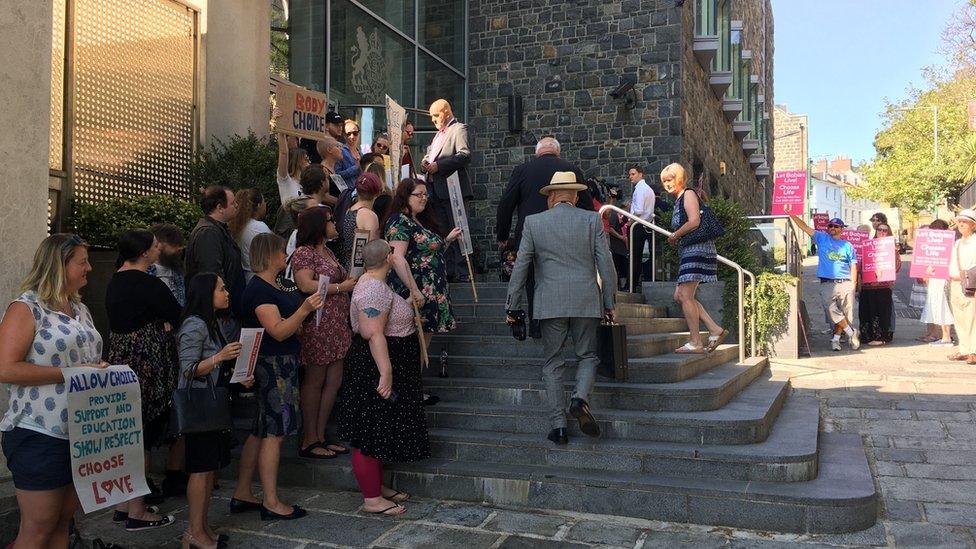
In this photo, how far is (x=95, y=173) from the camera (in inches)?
284

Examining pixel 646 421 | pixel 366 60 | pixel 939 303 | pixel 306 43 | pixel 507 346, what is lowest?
pixel 646 421

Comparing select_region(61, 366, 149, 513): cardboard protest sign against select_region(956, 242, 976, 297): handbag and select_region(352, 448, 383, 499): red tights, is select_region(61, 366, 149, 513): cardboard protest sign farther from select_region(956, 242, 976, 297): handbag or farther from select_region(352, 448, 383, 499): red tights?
select_region(956, 242, 976, 297): handbag

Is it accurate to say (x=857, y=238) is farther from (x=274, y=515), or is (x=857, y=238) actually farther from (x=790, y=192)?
(x=274, y=515)

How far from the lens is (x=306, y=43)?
11156 millimetres

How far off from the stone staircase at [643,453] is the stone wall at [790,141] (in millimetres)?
49621

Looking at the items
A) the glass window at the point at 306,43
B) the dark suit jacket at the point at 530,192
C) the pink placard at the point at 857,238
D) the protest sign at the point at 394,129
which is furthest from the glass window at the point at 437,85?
the dark suit jacket at the point at 530,192

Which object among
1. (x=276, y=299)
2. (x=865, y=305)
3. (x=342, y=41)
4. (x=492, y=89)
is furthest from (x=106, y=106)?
(x=865, y=305)

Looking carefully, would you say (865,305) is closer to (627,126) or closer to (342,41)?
(627,126)

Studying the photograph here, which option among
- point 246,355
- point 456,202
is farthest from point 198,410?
point 456,202

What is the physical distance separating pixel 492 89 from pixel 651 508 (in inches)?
475

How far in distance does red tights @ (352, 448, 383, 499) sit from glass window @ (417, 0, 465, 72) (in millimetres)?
11169

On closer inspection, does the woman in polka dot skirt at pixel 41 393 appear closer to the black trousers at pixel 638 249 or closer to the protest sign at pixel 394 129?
the protest sign at pixel 394 129

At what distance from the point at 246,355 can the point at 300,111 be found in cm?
405

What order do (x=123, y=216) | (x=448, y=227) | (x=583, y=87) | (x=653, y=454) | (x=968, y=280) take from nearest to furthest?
(x=653, y=454), (x=123, y=216), (x=448, y=227), (x=968, y=280), (x=583, y=87)
